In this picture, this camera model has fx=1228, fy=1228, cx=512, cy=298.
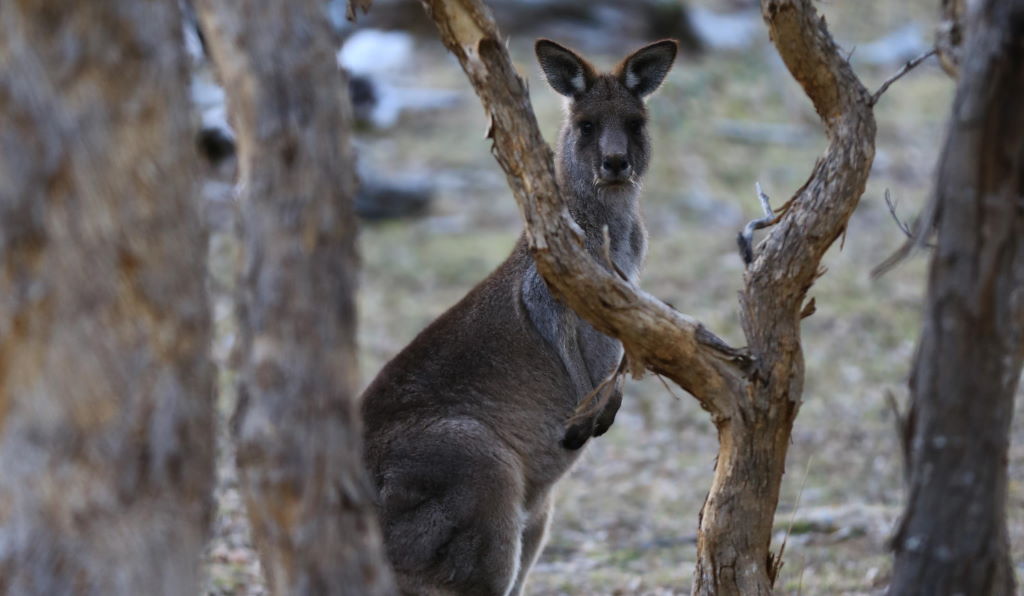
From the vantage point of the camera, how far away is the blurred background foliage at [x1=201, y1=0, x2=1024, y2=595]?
662 centimetres

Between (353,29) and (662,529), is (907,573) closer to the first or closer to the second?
(662,529)

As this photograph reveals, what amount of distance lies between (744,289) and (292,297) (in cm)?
191

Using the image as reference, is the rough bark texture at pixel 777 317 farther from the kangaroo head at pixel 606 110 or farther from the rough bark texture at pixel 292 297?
the rough bark texture at pixel 292 297

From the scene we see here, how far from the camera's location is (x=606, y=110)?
5508 millimetres

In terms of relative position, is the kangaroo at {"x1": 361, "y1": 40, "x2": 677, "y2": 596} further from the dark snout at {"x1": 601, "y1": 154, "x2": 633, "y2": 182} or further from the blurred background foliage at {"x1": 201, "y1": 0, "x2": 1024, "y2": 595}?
the blurred background foliage at {"x1": 201, "y1": 0, "x2": 1024, "y2": 595}

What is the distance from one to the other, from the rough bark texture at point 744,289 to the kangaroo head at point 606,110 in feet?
4.39

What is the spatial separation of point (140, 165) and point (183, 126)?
5.8 inches

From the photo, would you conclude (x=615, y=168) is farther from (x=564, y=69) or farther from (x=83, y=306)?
(x=83, y=306)

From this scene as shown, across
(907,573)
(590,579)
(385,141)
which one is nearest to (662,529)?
(590,579)

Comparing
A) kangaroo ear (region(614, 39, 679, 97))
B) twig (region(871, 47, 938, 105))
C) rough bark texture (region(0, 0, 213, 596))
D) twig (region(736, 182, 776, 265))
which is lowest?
rough bark texture (region(0, 0, 213, 596))

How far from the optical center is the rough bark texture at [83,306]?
2771mm

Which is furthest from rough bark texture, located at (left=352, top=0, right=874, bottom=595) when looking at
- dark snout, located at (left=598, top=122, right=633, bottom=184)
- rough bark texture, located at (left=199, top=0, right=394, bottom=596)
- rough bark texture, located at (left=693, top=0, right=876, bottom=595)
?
dark snout, located at (left=598, top=122, right=633, bottom=184)

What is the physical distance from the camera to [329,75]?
2795 mm

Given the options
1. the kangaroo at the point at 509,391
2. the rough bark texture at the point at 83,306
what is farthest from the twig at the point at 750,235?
the rough bark texture at the point at 83,306
